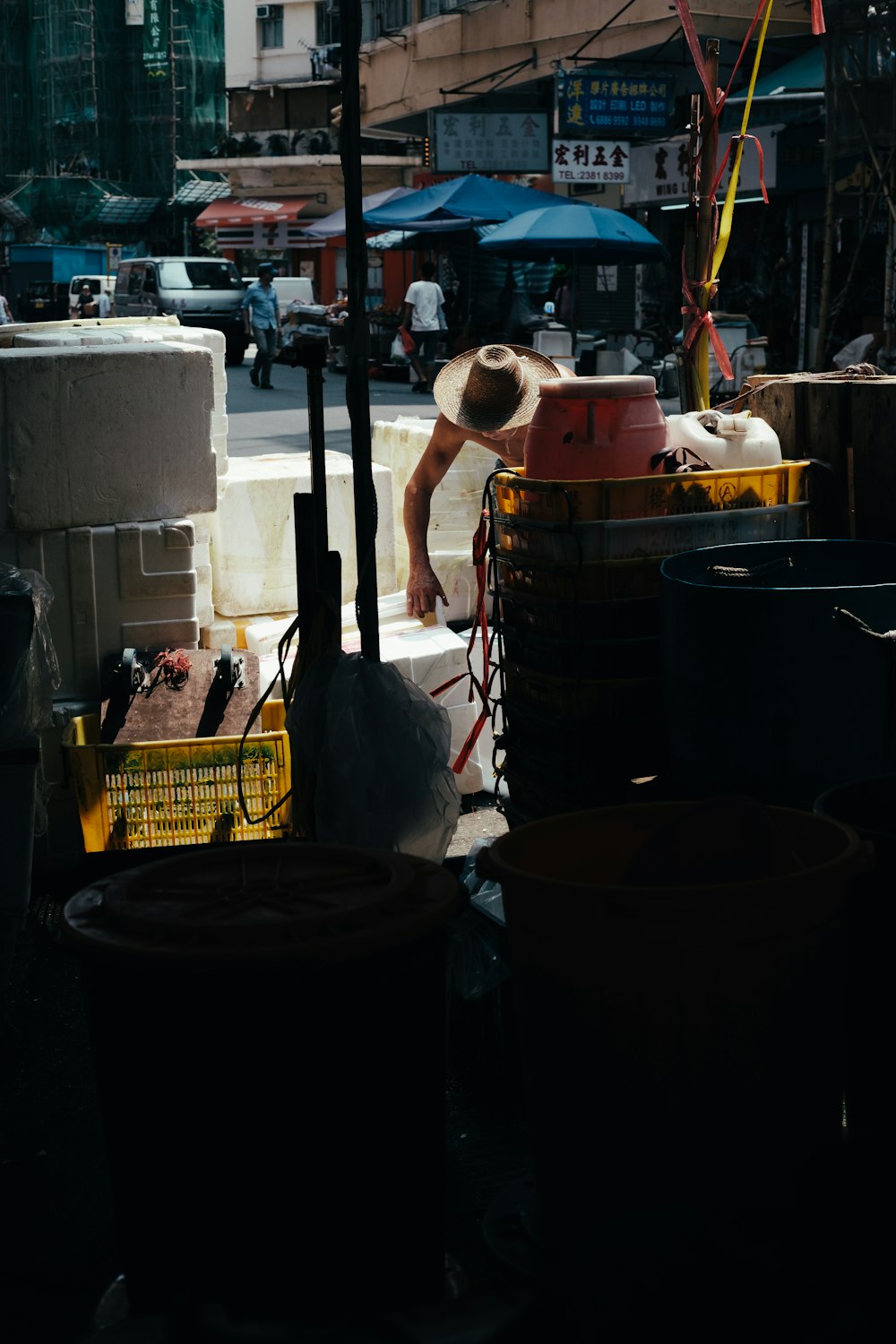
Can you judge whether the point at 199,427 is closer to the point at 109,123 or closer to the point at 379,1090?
the point at 379,1090

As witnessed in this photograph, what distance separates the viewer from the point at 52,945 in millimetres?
4277

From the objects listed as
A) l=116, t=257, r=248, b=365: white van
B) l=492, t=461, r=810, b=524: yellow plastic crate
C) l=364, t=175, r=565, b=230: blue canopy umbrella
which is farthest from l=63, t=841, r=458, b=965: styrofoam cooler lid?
l=116, t=257, r=248, b=365: white van

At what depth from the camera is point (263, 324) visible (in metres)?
23.2

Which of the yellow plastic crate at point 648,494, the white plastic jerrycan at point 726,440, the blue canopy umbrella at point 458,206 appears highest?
the blue canopy umbrella at point 458,206

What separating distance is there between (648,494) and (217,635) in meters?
2.12

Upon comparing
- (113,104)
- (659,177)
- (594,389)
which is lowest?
(594,389)

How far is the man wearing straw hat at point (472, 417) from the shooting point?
4.86 meters

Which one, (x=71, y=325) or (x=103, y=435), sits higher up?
(x=71, y=325)

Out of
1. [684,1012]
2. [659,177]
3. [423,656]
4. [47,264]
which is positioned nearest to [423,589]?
[423,656]

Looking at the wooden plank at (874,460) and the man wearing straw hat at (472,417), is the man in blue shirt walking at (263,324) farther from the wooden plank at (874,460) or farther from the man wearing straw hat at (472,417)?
the wooden plank at (874,460)

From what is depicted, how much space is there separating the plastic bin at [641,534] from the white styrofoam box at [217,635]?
1.63 metres

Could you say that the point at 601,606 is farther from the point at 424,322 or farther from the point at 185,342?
the point at 424,322

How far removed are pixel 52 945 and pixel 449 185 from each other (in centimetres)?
1948

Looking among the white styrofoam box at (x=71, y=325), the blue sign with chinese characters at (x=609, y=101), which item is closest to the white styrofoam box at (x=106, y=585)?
the white styrofoam box at (x=71, y=325)
